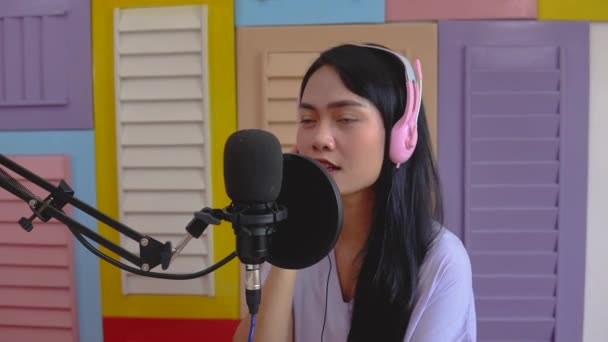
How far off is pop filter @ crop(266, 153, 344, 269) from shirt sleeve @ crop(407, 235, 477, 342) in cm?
33

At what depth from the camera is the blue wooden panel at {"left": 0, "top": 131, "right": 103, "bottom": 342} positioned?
1.18m

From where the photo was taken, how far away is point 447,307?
28.6 inches

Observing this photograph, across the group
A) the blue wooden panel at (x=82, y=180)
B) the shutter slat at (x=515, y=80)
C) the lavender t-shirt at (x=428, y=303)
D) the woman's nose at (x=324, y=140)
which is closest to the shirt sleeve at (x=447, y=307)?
the lavender t-shirt at (x=428, y=303)

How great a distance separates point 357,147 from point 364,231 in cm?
21

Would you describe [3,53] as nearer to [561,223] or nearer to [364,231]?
[364,231]

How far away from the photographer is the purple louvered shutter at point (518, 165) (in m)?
1.09

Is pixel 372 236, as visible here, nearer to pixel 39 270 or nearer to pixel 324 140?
pixel 324 140

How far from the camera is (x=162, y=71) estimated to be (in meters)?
1.14

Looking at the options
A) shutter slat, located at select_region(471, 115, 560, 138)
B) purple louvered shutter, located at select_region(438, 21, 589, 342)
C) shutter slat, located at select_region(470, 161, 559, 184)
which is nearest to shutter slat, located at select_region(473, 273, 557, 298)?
purple louvered shutter, located at select_region(438, 21, 589, 342)

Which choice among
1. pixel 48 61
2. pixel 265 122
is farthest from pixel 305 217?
pixel 48 61

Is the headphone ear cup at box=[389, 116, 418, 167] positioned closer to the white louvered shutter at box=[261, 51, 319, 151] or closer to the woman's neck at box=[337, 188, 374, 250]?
the woman's neck at box=[337, 188, 374, 250]

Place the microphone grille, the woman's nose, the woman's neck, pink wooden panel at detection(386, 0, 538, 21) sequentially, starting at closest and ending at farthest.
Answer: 1. the microphone grille
2. the woman's nose
3. the woman's neck
4. pink wooden panel at detection(386, 0, 538, 21)

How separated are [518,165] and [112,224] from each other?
96 centimetres

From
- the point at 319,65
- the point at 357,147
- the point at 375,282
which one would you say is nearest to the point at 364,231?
the point at 375,282
